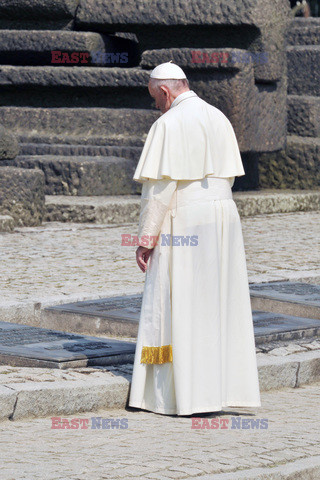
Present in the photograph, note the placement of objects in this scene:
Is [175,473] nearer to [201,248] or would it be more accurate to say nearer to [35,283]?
[201,248]

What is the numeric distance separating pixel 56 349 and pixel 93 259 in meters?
3.52

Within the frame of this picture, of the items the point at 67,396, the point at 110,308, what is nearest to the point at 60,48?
the point at 110,308

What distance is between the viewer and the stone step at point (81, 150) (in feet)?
43.7

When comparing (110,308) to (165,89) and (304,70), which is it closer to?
(165,89)

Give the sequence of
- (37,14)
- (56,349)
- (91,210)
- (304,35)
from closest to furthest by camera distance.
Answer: (56,349)
(91,210)
(37,14)
(304,35)

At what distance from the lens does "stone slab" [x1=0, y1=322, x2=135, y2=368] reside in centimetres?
558

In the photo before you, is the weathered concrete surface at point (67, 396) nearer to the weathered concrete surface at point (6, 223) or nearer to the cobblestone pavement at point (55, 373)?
the cobblestone pavement at point (55, 373)

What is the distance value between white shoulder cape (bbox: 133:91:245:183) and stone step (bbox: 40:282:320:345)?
1.40m

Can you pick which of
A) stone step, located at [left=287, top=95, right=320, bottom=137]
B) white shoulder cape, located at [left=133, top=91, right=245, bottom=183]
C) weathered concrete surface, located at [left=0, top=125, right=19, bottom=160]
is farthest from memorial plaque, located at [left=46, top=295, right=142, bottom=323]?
stone step, located at [left=287, top=95, right=320, bottom=137]

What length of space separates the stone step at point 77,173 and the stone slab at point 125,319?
5.45 metres


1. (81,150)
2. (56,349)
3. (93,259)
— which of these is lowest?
(56,349)

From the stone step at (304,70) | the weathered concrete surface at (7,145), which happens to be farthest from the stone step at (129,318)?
the stone step at (304,70)

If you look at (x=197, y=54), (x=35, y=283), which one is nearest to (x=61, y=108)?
(x=197, y=54)

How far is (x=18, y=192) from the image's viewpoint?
11234mm
